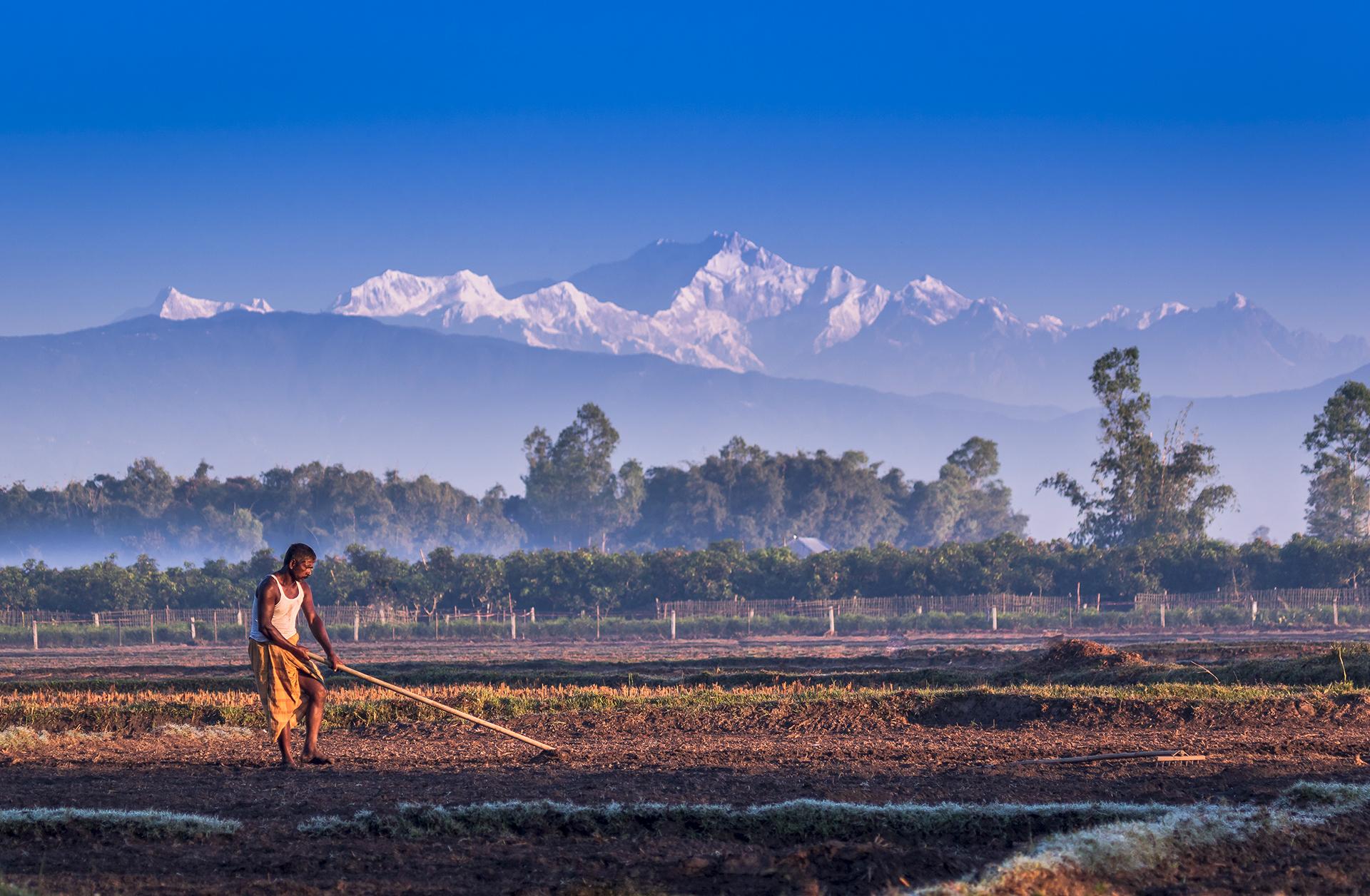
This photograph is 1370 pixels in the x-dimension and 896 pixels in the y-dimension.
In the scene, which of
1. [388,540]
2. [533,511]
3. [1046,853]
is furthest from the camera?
[388,540]

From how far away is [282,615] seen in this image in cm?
1194

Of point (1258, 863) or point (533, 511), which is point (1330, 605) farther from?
point (533, 511)

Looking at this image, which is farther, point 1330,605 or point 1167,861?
point 1330,605

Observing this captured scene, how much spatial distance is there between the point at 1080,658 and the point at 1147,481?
5252cm

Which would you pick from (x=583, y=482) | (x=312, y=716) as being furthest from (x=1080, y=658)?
(x=583, y=482)

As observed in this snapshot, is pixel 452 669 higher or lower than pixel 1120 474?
lower

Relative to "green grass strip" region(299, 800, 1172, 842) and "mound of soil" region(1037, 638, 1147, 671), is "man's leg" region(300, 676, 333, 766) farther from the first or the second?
"mound of soil" region(1037, 638, 1147, 671)

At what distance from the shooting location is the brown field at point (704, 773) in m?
7.92

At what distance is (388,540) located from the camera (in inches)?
5851

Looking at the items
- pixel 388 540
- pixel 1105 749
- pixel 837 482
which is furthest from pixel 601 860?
pixel 388 540

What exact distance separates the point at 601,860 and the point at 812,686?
1490cm

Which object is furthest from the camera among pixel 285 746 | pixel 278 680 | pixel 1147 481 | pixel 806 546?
pixel 806 546

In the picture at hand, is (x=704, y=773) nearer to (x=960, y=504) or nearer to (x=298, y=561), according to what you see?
(x=298, y=561)

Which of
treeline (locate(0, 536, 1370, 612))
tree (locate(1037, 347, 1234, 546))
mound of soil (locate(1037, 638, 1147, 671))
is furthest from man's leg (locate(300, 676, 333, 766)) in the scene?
tree (locate(1037, 347, 1234, 546))
